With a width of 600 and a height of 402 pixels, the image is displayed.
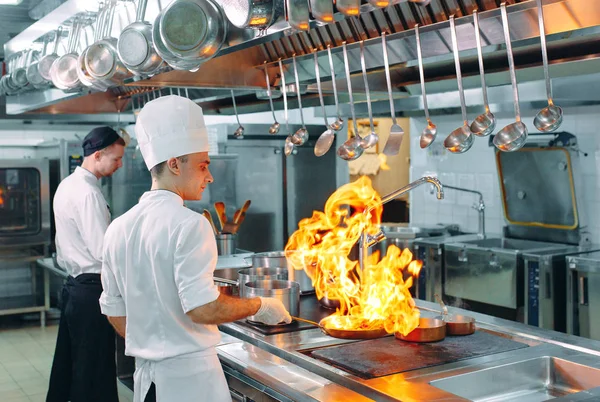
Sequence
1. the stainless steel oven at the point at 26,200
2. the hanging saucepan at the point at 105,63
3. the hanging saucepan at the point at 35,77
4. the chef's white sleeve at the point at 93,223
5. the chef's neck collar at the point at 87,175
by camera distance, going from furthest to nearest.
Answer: the stainless steel oven at the point at 26,200
the hanging saucepan at the point at 35,77
the chef's neck collar at the point at 87,175
the chef's white sleeve at the point at 93,223
the hanging saucepan at the point at 105,63

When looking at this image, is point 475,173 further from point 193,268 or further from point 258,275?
point 193,268

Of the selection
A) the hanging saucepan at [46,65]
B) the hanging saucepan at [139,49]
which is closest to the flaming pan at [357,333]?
the hanging saucepan at [139,49]

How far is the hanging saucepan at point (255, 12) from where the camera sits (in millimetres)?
2150

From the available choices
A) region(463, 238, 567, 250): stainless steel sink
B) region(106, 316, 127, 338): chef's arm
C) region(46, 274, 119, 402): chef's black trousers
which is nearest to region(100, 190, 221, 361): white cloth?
region(106, 316, 127, 338): chef's arm

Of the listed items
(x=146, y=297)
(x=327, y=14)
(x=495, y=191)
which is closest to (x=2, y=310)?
(x=495, y=191)

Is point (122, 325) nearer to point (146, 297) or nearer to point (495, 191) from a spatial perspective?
point (146, 297)

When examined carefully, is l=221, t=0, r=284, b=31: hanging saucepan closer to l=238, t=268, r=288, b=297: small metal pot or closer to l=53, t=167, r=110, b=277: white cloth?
l=238, t=268, r=288, b=297: small metal pot

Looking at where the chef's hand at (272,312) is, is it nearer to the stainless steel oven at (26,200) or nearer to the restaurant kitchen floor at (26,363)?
the restaurant kitchen floor at (26,363)

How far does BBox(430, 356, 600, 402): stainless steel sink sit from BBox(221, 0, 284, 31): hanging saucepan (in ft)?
3.94

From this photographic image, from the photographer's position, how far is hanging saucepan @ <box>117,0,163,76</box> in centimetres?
282

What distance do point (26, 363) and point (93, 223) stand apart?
256 centimetres

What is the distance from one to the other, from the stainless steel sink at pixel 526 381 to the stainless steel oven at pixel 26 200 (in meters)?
5.90

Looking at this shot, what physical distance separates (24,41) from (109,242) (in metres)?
2.99

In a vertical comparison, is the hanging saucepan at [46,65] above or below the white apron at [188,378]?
above
